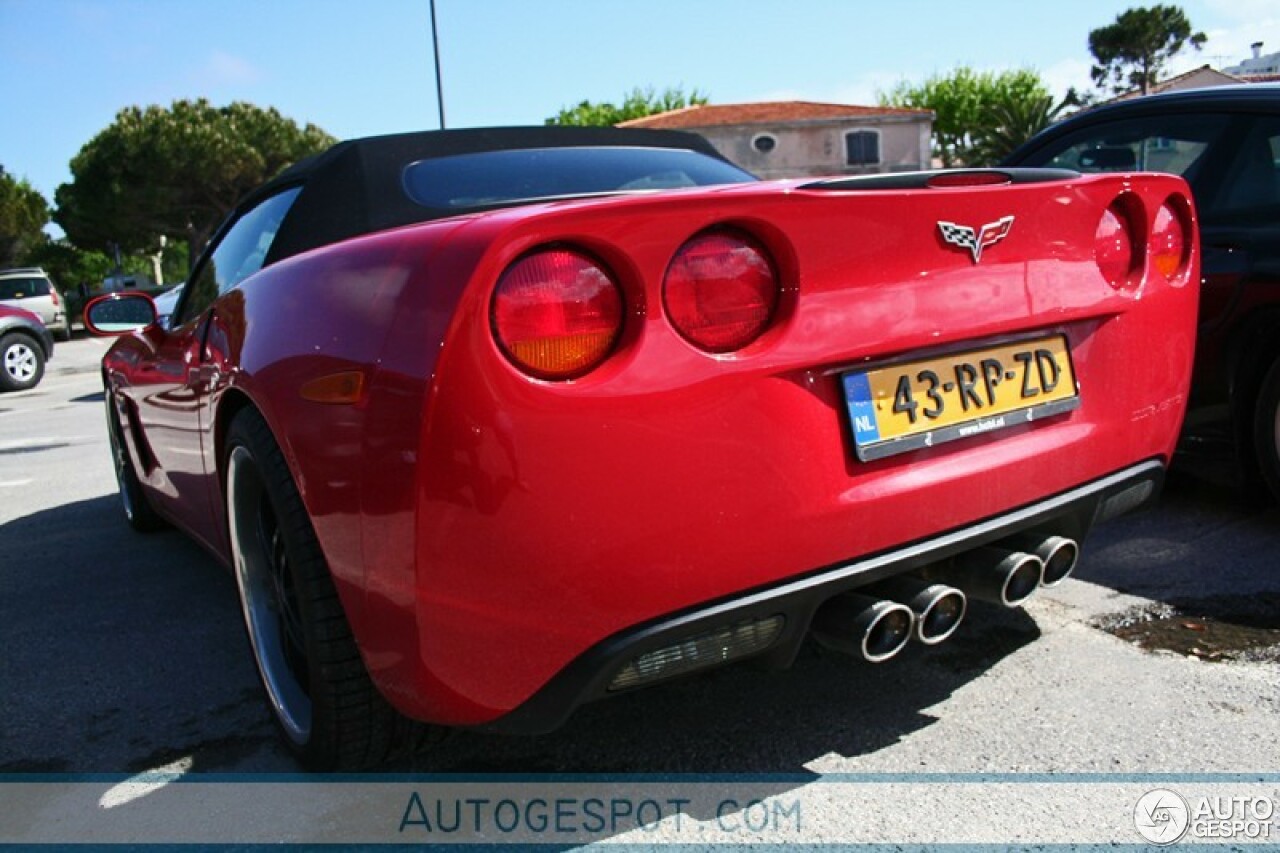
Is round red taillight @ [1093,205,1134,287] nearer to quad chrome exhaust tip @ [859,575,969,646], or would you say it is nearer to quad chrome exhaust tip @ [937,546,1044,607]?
quad chrome exhaust tip @ [937,546,1044,607]

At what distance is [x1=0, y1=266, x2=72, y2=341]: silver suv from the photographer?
2306 centimetres

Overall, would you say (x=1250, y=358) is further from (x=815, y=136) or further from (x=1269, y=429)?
(x=815, y=136)

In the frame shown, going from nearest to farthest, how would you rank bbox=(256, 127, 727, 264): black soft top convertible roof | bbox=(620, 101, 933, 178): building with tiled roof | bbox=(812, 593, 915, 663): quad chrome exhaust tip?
bbox=(812, 593, 915, 663): quad chrome exhaust tip, bbox=(256, 127, 727, 264): black soft top convertible roof, bbox=(620, 101, 933, 178): building with tiled roof

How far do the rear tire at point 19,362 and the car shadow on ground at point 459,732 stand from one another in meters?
11.8

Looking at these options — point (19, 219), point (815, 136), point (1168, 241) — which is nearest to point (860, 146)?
point (815, 136)

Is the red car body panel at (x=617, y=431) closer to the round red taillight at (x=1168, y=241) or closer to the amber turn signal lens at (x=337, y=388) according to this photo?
the amber turn signal lens at (x=337, y=388)

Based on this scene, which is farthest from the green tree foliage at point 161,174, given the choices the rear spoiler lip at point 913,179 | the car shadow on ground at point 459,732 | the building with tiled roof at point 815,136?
the rear spoiler lip at point 913,179

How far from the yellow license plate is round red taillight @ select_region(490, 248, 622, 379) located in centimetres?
47

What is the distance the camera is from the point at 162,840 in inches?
80.9

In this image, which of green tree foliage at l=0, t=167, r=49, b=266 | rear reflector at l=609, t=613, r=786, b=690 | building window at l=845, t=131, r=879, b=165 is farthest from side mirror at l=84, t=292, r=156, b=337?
building window at l=845, t=131, r=879, b=165

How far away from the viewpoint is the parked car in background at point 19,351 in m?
13.7

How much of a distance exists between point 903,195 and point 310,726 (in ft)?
5.17

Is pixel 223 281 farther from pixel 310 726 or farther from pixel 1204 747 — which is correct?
pixel 1204 747

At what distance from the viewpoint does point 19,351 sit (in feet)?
45.4
